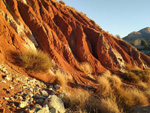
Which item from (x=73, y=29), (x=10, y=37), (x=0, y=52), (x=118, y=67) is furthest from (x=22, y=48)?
(x=118, y=67)

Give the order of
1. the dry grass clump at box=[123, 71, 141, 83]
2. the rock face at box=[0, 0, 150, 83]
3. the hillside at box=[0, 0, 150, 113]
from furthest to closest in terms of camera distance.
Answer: the dry grass clump at box=[123, 71, 141, 83], the rock face at box=[0, 0, 150, 83], the hillside at box=[0, 0, 150, 113]

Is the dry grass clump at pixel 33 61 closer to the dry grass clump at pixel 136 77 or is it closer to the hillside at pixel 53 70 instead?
the hillside at pixel 53 70

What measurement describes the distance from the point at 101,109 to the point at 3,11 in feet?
24.8

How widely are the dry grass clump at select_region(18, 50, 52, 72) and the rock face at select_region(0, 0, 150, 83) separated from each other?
1.92 ft

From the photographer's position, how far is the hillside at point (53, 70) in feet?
9.92

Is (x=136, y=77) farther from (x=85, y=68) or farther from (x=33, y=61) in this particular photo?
(x=33, y=61)

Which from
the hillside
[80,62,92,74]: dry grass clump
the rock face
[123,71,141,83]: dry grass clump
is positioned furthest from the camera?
[123,71,141,83]: dry grass clump

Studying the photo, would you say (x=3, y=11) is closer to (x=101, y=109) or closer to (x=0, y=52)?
(x=0, y=52)

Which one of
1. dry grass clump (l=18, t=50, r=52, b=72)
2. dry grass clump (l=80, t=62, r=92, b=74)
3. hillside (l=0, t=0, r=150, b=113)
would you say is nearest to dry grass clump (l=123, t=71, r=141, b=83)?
hillside (l=0, t=0, r=150, b=113)

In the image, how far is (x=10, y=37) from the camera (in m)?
5.40

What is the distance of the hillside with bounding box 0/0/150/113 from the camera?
3.02 m

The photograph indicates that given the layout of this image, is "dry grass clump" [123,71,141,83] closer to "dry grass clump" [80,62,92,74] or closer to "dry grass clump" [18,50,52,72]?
"dry grass clump" [80,62,92,74]

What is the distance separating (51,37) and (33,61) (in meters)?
3.62

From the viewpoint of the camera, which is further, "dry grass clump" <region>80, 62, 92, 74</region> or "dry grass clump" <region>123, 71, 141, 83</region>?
"dry grass clump" <region>123, 71, 141, 83</region>
